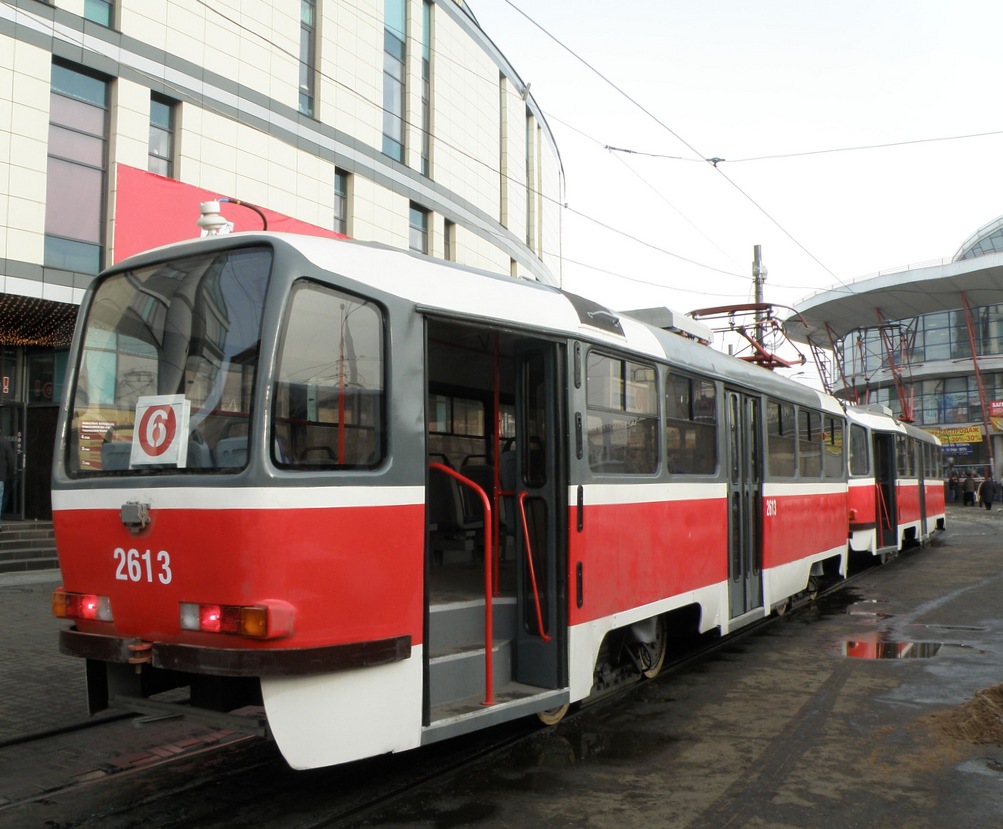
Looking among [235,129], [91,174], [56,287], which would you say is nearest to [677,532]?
[56,287]

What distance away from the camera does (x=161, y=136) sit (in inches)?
707

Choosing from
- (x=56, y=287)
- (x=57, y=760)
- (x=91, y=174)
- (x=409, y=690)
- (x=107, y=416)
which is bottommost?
(x=57, y=760)

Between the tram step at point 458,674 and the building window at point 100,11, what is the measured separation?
15.6 m

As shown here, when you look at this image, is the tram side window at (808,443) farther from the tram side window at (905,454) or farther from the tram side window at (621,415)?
the tram side window at (905,454)

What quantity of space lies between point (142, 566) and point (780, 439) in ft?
24.4

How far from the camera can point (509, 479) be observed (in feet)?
19.6

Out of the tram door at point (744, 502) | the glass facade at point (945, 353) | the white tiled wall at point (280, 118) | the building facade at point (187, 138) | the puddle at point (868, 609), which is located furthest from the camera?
the glass facade at point (945, 353)

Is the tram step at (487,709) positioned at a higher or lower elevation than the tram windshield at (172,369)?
lower

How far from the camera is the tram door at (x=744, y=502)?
338 inches

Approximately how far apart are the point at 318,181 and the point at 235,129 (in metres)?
2.47

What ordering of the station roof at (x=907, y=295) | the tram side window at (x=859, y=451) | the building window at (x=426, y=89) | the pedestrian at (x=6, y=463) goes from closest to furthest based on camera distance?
the pedestrian at (x=6, y=463) < the tram side window at (x=859, y=451) < the building window at (x=426, y=89) < the station roof at (x=907, y=295)

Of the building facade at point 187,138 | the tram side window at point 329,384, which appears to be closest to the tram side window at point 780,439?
the tram side window at point 329,384

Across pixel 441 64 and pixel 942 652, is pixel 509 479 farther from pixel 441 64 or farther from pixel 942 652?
pixel 441 64

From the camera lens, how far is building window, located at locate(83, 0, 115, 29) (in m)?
16.6
